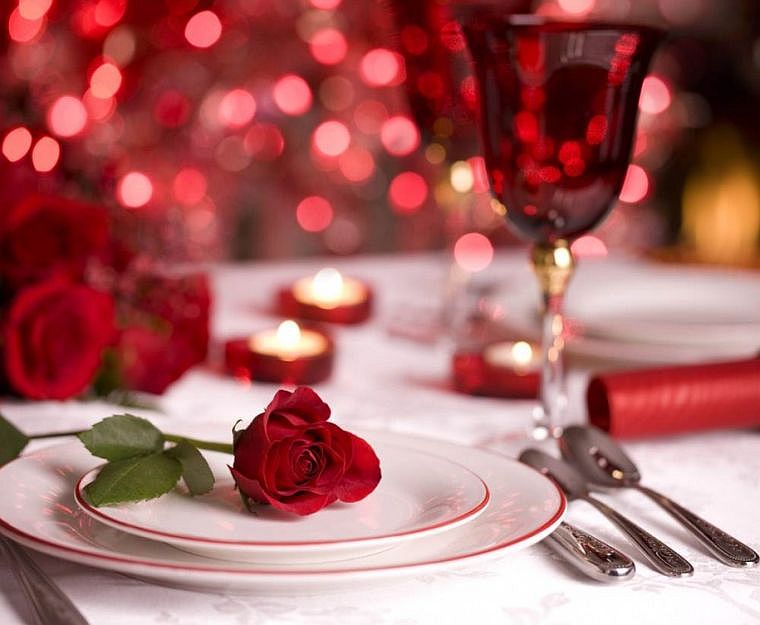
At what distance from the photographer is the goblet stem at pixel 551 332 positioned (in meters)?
0.84

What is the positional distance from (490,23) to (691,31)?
3.99 meters

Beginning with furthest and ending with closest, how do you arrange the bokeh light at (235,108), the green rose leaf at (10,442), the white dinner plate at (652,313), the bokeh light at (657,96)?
the bokeh light at (657,96), the bokeh light at (235,108), the white dinner plate at (652,313), the green rose leaf at (10,442)

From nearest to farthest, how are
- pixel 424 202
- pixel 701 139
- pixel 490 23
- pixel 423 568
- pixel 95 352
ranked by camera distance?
pixel 423 568
pixel 490 23
pixel 95 352
pixel 424 202
pixel 701 139

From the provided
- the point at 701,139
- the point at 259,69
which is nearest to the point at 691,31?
the point at 701,139

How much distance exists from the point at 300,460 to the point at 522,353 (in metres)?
0.50

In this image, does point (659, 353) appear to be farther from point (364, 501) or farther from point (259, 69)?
point (259, 69)

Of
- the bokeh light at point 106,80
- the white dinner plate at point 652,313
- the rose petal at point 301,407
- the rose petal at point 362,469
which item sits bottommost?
the white dinner plate at point 652,313

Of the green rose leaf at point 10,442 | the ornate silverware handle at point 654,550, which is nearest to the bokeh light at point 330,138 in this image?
the green rose leaf at point 10,442

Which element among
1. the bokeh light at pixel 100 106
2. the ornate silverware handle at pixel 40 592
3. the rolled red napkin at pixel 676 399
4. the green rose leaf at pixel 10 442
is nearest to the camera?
the ornate silverware handle at pixel 40 592

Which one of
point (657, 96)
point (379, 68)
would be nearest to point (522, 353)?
point (379, 68)

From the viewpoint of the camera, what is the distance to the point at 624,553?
1.90ft

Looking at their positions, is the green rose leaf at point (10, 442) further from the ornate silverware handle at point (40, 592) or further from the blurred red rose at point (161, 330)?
the blurred red rose at point (161, 330)

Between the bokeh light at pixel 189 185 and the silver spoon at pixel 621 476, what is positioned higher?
the silver spoon at pixel 621 476

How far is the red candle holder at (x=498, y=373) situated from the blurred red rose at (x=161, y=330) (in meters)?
0.24
